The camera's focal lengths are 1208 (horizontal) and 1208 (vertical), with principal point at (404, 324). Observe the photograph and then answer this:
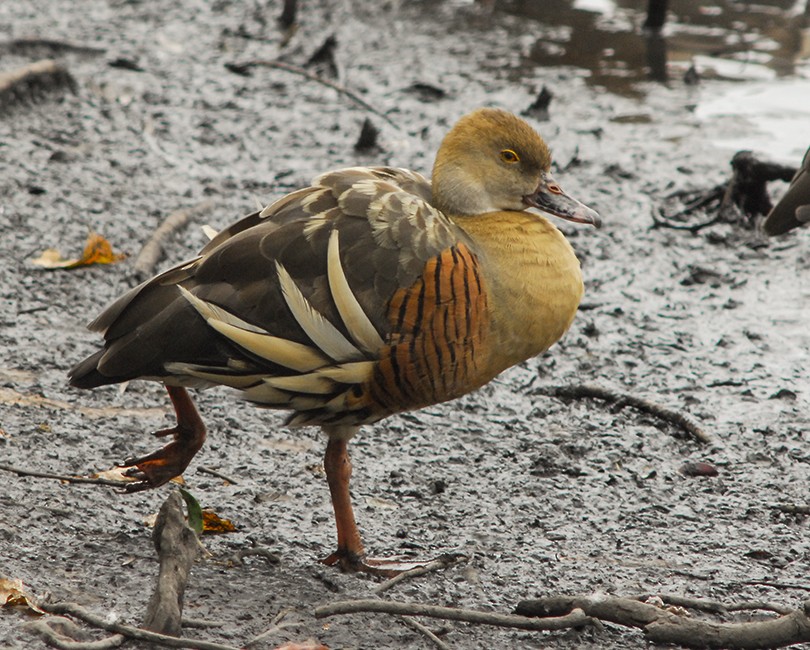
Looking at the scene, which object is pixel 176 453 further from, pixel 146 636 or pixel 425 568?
pixel 146 636

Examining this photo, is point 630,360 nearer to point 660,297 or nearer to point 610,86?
point 660,297

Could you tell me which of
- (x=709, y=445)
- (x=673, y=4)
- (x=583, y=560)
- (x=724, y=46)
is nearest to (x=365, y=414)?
(x=583, y=560)

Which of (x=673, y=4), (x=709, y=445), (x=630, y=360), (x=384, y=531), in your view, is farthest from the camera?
(x=673, y=4)

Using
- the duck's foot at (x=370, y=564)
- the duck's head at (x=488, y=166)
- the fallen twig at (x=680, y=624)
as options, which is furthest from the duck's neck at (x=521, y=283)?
the fallen twig at (x=680, y=624)

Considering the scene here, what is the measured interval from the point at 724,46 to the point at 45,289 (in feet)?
23.2

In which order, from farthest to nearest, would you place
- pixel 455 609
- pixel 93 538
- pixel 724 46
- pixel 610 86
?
pixel 724 46 → pixel 610 86 → pixel 93 538 → pixel 455 609

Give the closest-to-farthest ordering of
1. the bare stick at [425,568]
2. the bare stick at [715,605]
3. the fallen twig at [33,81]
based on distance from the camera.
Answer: the bare stick at [715,605]
the bare stick at [425,568]
the fallen twig at [33,81]

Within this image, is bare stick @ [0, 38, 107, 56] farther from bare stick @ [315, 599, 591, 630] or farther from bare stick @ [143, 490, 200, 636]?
bare stick @ [315, 599, 591, 630]

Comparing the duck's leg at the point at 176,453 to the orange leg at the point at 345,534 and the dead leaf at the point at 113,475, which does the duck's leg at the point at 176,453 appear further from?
the orange leg at the point at 345,534

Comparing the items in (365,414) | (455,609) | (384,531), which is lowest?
(384,531)

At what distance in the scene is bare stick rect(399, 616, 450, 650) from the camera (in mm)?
3939

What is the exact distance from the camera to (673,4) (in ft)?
40.5

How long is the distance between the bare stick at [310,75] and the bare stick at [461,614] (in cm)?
580

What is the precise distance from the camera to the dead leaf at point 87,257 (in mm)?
6836
